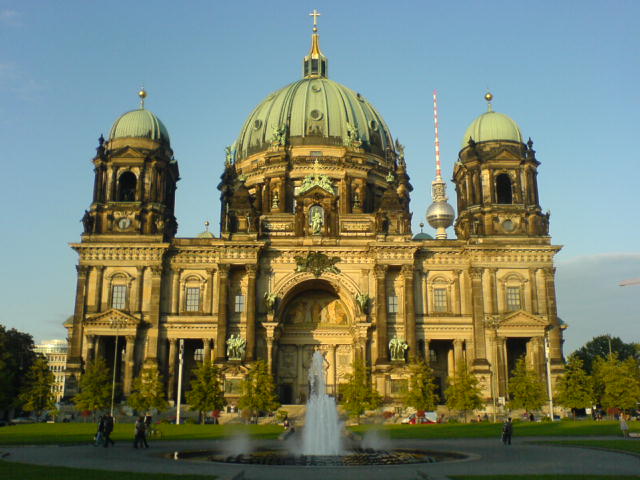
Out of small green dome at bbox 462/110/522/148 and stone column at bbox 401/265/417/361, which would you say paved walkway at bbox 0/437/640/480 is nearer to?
stone column at bbox 401/265/417/361

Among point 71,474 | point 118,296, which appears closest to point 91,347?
point 118,296

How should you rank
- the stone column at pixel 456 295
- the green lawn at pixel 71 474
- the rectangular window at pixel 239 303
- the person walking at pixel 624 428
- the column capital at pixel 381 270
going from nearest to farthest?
1. the green lawn at pixel 71 474
2. the person walking at pixel 624 428
3. the column capital at pixel 381 270
4. the rectangular window at pixel 239 303
5. the stone column at pixel 456 295

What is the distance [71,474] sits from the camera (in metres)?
22.0

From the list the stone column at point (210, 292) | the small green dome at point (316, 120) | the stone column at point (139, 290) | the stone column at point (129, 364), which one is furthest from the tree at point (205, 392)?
the small green dome at point (316, 120)

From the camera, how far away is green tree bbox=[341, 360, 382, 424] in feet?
189

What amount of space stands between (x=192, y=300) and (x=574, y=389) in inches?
1433

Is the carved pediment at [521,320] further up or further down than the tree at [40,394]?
further up

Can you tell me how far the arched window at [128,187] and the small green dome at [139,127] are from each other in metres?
4.17

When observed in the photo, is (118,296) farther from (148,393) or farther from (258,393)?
(258,393)

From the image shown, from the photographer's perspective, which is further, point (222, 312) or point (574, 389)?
A: point (222, 312)

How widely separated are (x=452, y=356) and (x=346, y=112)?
34.0 meters

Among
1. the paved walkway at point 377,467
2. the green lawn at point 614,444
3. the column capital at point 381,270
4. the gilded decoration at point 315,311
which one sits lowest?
the paved walkway at point 377,467

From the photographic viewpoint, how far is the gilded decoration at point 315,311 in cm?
7375

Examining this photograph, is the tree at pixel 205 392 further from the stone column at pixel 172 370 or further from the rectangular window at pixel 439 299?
the rectangular window at pixel 439 299
